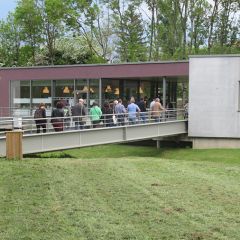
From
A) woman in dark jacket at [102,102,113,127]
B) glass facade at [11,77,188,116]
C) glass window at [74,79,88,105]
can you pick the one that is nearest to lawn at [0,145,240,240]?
woman in dark jacket at [102,102,113,127]

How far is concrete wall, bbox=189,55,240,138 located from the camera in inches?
1133

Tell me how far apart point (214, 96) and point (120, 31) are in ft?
108

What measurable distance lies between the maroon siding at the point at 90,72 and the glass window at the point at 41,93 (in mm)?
466

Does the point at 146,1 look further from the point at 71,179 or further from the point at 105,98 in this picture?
the point at 71,179

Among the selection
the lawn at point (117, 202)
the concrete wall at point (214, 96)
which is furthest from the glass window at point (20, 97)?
the lawn at point (117, 202)

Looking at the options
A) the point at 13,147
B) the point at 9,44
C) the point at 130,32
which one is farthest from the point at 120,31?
the point at 13,147

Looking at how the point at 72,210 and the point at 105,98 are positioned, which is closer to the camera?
the point at 72,210

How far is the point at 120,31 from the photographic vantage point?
60.8 meters

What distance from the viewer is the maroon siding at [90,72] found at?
104ft

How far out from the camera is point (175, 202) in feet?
29.0

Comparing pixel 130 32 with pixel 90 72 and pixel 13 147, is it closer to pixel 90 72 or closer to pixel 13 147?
pixel 90 72

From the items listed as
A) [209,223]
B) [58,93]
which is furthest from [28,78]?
[209,223]

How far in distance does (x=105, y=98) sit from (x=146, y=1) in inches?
999

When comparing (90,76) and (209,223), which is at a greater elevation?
(90,76)
